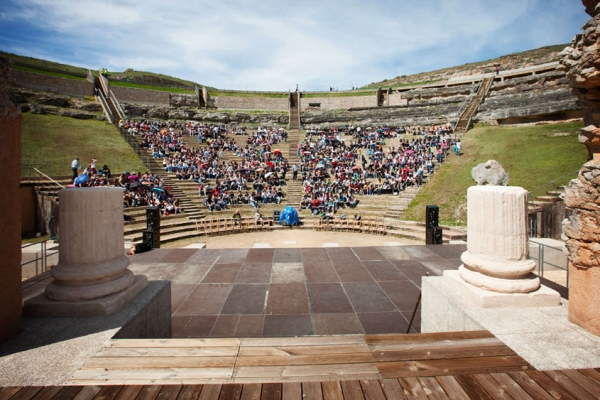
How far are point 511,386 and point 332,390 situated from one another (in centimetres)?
137

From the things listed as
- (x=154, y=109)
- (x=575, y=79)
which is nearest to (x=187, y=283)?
(x=575, y=79)

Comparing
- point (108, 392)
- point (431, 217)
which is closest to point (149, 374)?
point (108, 392)

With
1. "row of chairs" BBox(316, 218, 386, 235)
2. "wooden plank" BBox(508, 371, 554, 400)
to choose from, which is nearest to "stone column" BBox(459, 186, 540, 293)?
"wooden plank" BBox(508, 371, 554, 400)

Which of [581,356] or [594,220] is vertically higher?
[594,220]

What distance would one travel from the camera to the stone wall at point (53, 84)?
2828cm

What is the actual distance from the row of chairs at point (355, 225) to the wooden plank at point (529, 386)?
12712 millimetres

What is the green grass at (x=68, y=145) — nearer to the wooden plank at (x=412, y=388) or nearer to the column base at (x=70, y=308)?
the column base at (x=70, y=308)

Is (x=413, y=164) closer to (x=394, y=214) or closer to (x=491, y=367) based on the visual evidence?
(x=394, y=214)

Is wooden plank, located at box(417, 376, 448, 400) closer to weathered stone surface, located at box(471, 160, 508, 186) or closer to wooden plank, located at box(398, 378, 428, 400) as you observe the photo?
wooden plank, located at box(398, 378, 428, 400)

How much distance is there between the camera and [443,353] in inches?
112

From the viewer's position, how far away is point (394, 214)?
16984 mm

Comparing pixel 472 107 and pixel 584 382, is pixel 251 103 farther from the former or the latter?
pixel 584 382

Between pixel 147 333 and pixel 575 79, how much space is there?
5462 millimetres

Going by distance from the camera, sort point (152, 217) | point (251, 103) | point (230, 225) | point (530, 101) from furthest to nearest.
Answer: point (251, 103)
point (530, 101)
point (230, 225)
point (152, 217)
